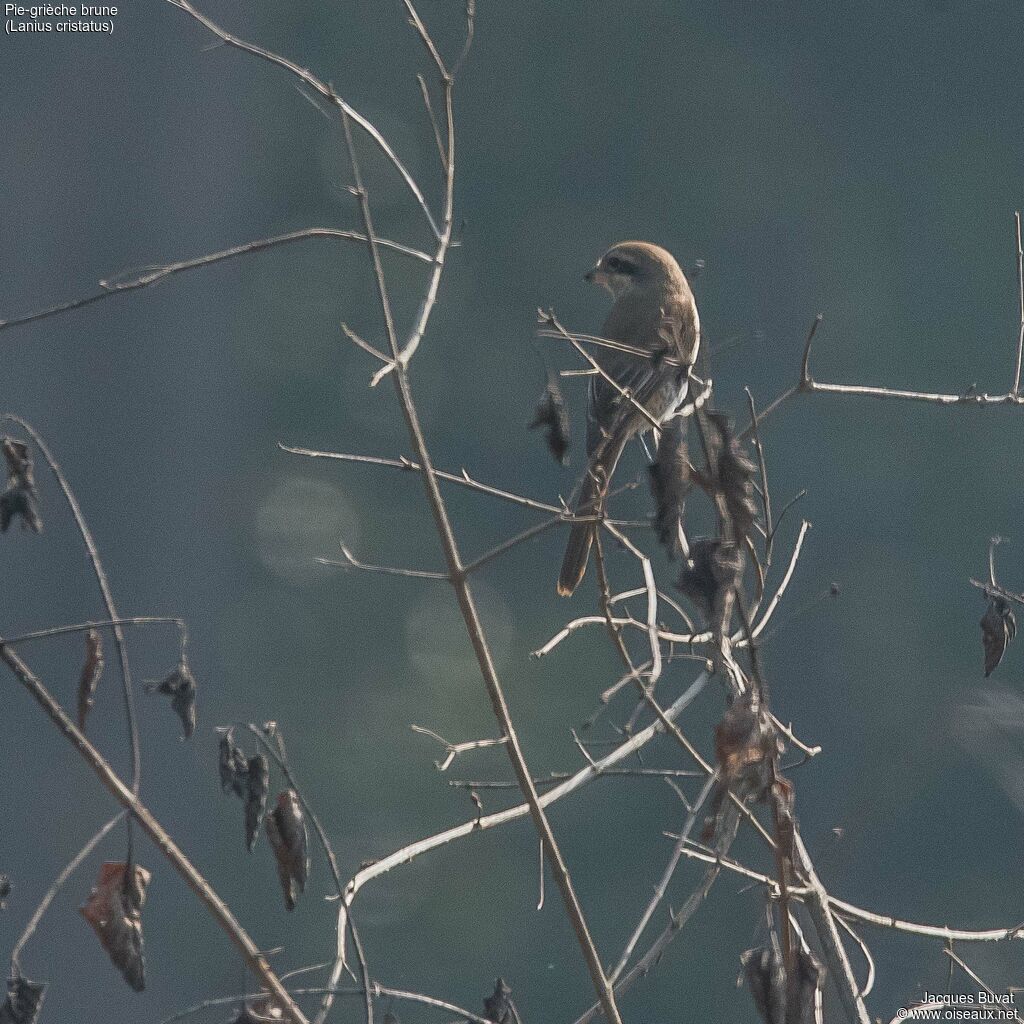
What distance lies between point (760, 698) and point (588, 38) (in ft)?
32.7

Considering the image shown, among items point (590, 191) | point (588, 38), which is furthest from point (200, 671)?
point (588, 38)

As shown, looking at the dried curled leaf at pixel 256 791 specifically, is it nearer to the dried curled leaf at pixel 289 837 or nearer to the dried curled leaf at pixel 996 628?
the dried curled leaf at pixel 289 837

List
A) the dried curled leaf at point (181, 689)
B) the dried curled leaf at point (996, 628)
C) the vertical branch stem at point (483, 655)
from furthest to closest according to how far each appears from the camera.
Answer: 1. the dried curled leaf at point (996, 628)
2. the dried curled leaf at point (181, 689)
3. the vertical branch stem at point (483, 655)

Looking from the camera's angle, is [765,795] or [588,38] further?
[588,38]

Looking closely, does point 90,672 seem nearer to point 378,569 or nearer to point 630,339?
point 378,569

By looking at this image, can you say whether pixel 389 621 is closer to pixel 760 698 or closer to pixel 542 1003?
pixel 542 1003

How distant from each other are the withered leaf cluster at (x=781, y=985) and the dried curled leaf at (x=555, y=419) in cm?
68

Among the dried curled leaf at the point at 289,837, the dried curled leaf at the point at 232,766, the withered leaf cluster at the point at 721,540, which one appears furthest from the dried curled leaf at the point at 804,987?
the dried curled leaf at the point at 232,766

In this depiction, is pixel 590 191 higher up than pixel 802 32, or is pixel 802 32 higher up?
pixel 802 32

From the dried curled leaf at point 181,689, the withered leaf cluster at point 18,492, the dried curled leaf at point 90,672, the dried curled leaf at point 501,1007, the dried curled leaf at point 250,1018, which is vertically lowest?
the dried curled leaf at point 501,1007

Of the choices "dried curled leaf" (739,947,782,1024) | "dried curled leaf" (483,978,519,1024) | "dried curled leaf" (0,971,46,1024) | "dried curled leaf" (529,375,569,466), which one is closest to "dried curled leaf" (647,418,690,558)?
"dried curled leaf" (529,375,569,466)

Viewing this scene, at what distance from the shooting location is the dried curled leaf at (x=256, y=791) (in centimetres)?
194

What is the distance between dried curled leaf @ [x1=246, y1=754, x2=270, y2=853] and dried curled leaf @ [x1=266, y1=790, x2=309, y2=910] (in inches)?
0.8

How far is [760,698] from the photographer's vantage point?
1765mm
